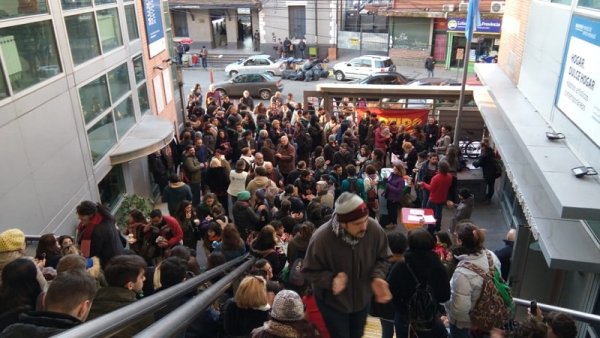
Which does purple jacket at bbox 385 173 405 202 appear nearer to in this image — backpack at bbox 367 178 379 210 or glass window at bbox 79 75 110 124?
backpack at bbox 367 178 379 210

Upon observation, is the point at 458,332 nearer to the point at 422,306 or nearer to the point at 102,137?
the point at 422,306

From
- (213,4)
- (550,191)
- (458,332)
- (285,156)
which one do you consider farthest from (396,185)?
(213,4)

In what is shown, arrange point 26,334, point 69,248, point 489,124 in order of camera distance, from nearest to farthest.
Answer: point 26,334 < point 69,248 < point 489,124

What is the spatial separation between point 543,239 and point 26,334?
5607mm

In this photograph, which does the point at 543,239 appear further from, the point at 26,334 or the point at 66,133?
the point at 66,133

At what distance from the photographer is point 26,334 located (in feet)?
7.88

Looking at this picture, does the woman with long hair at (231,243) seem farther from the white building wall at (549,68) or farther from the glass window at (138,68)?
the glass window at (138,68)

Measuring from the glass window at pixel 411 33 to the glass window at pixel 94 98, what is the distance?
2758cm

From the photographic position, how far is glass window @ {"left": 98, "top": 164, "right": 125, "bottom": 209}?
9.83 metres

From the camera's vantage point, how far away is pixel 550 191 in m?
5.76

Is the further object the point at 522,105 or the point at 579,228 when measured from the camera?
the point at 522,105

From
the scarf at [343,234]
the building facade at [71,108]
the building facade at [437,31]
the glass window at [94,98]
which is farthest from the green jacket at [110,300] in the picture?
the building facade at [437,31]

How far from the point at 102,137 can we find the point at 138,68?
10.9 ft

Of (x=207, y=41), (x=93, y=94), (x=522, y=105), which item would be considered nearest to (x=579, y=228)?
(x=522, y=105)
